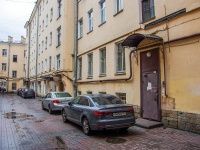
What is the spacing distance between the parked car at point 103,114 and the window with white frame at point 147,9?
4.41 metres

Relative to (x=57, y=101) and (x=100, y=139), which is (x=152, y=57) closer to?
(x=100, y=139)

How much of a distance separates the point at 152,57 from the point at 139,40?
103cm

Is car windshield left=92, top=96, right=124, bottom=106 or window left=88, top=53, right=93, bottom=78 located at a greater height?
window left=88, top=53, right=93, bottom=78

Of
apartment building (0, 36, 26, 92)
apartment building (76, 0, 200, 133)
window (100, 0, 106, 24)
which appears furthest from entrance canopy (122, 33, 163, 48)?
apartment building (0, 36, 26, 92)

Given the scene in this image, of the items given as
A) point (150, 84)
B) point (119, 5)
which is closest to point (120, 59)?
point (150, 84)

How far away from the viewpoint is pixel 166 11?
8227 millimetres

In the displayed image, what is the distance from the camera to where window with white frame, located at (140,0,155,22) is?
936 centimetres

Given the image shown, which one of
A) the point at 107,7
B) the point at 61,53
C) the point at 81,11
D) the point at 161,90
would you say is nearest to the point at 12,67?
the point at 61,53

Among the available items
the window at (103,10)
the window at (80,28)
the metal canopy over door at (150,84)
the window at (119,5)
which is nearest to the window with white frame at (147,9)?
the metal canopy over door at (150,84)

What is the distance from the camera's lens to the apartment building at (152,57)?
715 centimetres

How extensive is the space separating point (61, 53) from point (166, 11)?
13.2m

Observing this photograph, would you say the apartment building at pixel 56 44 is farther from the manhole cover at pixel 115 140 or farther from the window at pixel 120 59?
the manhole cover at pixel 115 140

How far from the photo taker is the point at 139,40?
930 cm

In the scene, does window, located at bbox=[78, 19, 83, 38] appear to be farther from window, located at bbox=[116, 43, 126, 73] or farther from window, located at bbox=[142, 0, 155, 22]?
window, located at bbox=[142, 0, 155, 22]
